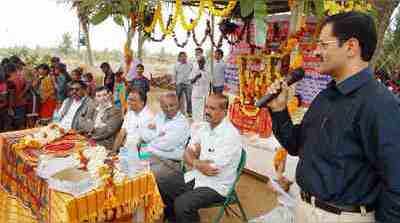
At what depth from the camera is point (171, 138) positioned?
356 centimetres

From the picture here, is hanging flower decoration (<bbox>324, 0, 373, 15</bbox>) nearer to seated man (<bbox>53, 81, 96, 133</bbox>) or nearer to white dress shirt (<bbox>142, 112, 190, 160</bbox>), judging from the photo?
white dress shirt (<bbox>142, 112, 190, 160</bbox>)

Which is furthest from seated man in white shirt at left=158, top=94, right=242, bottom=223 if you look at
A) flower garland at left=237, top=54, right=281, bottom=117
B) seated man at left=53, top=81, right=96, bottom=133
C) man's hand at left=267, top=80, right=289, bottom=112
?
flower garland at left=237, top=54, right=281, bottom=117

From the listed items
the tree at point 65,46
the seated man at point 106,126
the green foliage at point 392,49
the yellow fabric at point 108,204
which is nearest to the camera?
the yellow fabric at point 108,204

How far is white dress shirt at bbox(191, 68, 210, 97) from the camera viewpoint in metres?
8.34

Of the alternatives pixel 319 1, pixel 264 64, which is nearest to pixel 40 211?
pixel 319 1

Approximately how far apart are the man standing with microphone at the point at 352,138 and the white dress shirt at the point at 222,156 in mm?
1422

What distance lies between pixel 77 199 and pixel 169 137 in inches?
56.3

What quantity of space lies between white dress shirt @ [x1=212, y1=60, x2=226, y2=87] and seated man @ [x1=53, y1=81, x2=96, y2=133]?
14.0 feet

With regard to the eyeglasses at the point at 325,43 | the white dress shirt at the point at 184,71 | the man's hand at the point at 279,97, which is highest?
the eyeglasses at the point at 325,43

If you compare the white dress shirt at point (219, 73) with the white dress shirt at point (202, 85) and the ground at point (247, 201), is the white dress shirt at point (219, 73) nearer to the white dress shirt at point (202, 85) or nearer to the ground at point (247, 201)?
the white dress shirt at point (202, 85)

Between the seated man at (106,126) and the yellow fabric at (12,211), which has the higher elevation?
the seated man at (106,126)

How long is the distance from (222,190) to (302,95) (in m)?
3.26

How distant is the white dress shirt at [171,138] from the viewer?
3.56 m

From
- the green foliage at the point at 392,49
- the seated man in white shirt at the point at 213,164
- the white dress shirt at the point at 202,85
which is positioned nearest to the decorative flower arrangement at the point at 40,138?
the seated man in white shirt at the point at 213,164
